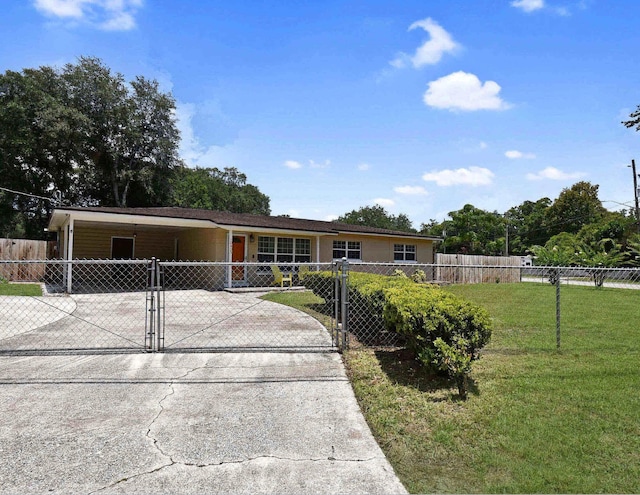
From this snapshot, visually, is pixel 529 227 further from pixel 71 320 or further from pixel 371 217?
pixel 71 320

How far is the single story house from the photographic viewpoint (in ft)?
51.8

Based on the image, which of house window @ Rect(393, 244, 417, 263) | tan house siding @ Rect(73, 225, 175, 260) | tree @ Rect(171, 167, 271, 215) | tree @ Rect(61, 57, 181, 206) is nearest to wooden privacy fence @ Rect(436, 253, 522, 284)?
house window @ Rect(393, 244, 417, 263)

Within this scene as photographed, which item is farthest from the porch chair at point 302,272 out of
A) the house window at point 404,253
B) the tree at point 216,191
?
the tree at point 216,191

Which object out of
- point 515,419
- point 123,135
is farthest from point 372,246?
point 123,135

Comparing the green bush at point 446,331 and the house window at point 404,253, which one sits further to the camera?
the house window at point 404,253

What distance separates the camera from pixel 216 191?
4491 centimetres

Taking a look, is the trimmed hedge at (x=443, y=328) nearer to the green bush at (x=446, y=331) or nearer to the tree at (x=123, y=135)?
the green bush at (x=446, y=331)

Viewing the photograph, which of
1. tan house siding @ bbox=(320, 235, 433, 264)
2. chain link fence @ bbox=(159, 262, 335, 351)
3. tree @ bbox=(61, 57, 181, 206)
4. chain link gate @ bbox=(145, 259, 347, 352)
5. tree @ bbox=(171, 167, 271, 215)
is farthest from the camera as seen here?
tree @ bbox=(171, 167, 271, 215)

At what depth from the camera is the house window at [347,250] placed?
21141 millimetres

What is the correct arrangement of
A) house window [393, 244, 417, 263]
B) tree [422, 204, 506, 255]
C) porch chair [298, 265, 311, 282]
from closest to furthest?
1. porch chair [298, 265, 311, 282]
2. house window [393, 244, 417, 263]
3. tree [422, 204, 506, 255]

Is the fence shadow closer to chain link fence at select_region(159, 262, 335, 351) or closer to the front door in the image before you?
chain link fence at select_region(159, 262, 335, 351)

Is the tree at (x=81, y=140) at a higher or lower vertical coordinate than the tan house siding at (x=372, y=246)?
higher

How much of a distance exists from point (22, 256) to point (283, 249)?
12.2 metres

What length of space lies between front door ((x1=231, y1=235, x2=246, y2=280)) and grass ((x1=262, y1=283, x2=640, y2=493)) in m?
12.6
